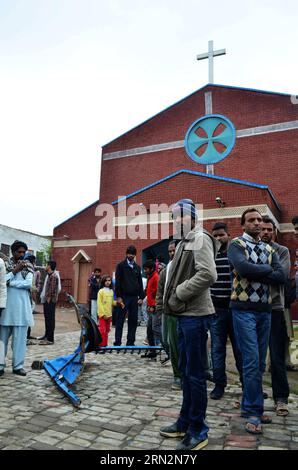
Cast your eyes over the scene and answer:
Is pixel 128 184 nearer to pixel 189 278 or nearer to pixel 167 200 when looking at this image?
pixel 167 200

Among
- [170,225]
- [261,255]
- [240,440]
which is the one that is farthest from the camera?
[170,225]

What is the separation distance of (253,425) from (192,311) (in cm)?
118

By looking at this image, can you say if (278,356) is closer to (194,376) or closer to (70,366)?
(194,376)

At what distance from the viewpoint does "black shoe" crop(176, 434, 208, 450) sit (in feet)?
8.57

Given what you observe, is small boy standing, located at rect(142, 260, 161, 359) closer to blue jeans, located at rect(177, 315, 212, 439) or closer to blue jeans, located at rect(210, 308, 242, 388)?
blue jeans, located at rect(210, 308, 242, 388)

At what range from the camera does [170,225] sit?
1471 cm

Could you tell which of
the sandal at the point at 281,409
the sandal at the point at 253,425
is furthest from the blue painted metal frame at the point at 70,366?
the sandal at the point at 281,409

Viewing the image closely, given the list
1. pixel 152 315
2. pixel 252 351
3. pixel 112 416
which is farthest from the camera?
pixel 152 315

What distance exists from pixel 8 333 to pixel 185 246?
362 centimetres

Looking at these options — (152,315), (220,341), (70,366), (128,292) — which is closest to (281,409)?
(220,341)

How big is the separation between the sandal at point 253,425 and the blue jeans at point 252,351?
0.05 m

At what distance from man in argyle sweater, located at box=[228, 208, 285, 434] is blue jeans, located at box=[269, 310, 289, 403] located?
0.37 meters

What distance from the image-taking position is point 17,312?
17.1 ft

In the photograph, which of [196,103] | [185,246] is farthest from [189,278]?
[196,103]
